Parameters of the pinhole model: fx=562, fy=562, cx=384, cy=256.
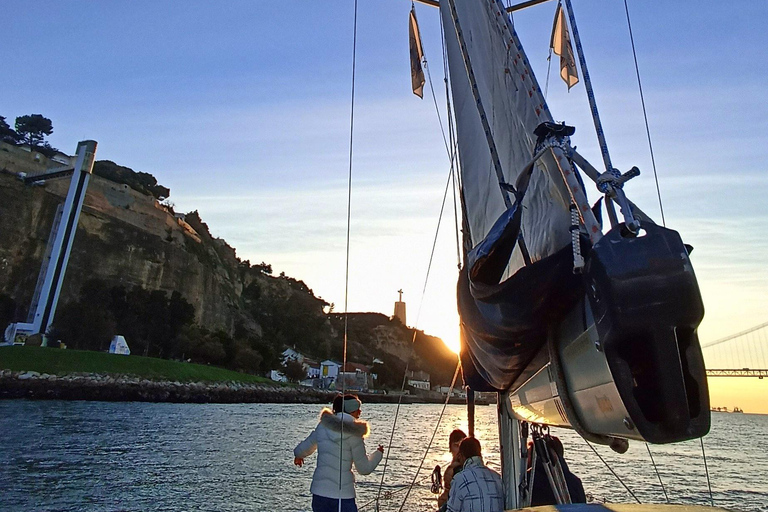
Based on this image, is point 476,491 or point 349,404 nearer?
point 476,491

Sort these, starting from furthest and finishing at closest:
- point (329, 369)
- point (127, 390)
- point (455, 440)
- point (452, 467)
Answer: point (329, 369), point (127, 390), point (455, 440), point (452, 467)

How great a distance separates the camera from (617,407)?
1436mm

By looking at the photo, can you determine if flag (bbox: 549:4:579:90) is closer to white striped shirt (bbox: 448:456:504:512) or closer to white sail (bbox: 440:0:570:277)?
white sail (bbox: 440:0:570:277)

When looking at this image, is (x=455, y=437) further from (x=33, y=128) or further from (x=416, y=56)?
(x=33, y=128)

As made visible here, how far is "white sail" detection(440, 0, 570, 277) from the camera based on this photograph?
6.89 feet

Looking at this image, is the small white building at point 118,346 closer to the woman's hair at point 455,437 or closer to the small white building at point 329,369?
the small white building at point 329,369

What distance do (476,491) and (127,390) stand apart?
46484 mm

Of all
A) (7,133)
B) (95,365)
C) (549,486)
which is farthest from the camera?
(7,133)

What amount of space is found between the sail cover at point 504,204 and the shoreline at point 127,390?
139 ft

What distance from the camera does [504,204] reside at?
2902mm

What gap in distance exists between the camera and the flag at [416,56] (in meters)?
8.73

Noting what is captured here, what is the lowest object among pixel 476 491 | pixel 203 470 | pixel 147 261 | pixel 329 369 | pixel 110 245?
pixel 203 470

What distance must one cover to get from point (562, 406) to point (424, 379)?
11619 cm

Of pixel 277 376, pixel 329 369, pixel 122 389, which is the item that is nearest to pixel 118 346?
pixel 122 389
